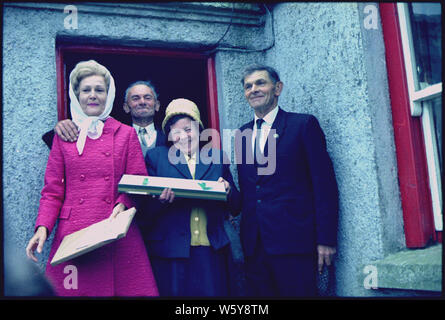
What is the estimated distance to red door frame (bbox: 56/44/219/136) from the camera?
3.36m

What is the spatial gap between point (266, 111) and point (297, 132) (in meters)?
0.32

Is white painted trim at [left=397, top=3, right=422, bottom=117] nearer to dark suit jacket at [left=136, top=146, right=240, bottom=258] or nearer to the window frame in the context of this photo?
the window frame

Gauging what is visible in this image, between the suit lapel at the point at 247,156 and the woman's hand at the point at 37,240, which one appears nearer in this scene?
the woman's hand at the point at 37,240

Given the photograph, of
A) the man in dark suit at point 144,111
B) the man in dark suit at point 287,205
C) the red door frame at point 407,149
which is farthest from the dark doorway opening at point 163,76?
the red door frame at point 407,149

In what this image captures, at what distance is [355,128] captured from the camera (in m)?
2.81

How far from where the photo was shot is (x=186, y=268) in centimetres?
272

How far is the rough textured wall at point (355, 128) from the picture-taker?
2650mm

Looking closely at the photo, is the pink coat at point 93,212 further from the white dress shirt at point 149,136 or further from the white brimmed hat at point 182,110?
the white dress shirt at point 149,136

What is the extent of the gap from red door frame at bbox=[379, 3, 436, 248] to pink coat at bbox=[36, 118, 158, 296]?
65.4 inches

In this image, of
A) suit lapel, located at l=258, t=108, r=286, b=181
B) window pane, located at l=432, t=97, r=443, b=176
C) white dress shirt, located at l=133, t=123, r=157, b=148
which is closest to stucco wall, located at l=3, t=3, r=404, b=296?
window pane, located at l=432, t=97, r=443, b=176

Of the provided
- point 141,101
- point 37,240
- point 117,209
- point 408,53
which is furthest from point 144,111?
point 408,53

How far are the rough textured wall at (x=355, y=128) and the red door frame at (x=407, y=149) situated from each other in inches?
1.7

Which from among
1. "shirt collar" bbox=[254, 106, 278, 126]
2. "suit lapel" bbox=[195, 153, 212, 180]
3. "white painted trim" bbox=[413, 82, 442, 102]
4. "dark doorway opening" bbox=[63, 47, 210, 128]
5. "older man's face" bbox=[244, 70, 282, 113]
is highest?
"dark doorway opening" bbox=[63, 47, 210, 128]
